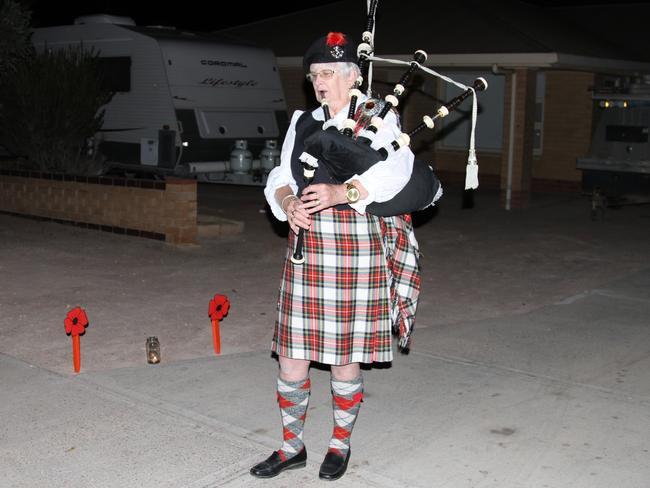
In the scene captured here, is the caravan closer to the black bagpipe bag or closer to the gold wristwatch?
the black bagpipe bag

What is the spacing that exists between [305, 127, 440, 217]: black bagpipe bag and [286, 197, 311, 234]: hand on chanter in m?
0.21

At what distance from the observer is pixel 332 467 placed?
4078 mm

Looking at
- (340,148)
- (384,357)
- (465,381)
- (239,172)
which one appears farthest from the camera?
(239,172)

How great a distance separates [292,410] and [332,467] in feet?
1.04

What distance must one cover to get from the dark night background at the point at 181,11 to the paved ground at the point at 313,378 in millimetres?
24910

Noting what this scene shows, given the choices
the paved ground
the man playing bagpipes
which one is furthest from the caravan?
the man playing bagpipes

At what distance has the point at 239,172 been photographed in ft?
46.3

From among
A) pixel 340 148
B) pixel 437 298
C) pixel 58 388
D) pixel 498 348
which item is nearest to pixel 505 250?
pixel 437 298

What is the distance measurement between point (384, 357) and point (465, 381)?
1.68 metres

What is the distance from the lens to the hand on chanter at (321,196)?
3662 millimetres

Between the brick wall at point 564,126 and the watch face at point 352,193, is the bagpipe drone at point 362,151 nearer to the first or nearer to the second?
the watch face at point 352,193

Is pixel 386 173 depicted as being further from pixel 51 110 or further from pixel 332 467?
pixel 51 110

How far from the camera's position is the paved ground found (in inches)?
167

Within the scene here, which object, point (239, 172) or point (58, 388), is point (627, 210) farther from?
point (58, 388)
